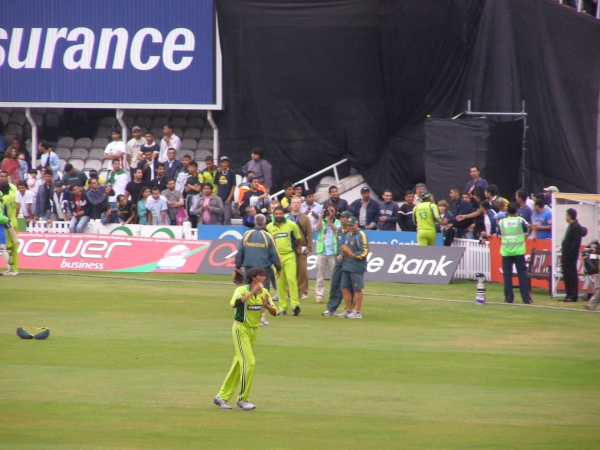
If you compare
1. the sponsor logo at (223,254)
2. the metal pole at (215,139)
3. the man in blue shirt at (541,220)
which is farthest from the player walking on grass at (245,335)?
the metal pole at (215,139)

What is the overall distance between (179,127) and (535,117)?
11.6 metres

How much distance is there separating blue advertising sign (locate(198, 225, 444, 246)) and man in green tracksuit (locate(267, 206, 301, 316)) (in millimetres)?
6002

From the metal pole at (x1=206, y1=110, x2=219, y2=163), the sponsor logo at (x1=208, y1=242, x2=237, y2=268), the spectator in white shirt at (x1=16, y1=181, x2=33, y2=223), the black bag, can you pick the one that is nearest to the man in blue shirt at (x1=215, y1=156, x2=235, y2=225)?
the sponsor logo at (x1=208, y1=242, x2=237, y2=268)

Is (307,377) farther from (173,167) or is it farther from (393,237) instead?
(173,167)

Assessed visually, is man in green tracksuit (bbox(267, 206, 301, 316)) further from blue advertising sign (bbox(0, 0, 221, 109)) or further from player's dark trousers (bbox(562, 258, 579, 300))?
blue advertising sign (bbox(0, 0, 221, 109))

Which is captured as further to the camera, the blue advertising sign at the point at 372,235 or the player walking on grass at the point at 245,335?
the blue advertising sign at the point at 372,235

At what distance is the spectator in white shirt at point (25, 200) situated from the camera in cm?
2720

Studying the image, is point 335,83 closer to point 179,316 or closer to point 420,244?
point 420,244

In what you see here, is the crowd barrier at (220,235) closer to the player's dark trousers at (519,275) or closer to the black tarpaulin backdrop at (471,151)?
the black tarpaulin backdrop at (471,151)

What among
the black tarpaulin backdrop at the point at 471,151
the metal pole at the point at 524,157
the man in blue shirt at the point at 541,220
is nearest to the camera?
the man in blue shirt at the point at 541,220

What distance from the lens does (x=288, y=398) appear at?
10695 mm

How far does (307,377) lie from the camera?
11.8 metres

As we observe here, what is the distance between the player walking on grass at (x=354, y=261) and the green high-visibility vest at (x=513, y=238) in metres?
3.27

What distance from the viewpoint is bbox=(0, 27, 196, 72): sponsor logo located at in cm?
2841
